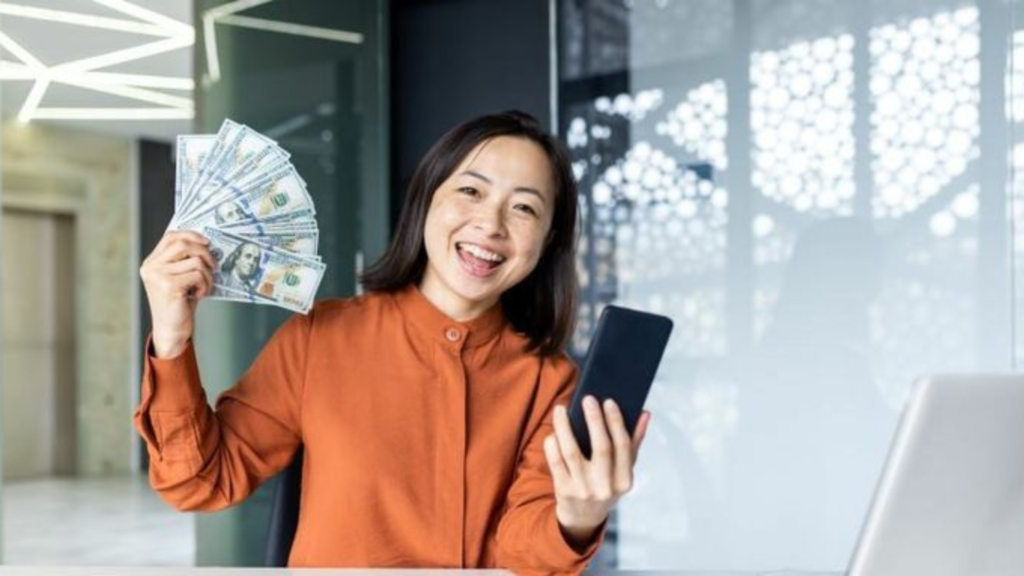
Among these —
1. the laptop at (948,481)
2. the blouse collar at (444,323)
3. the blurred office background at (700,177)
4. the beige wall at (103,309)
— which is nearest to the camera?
the laptop at (948,481)

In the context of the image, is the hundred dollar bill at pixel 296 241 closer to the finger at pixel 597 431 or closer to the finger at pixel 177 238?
the finger at pixel 177 238

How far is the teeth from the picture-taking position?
1571 mm

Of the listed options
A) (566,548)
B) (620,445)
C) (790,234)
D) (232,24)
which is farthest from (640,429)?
(232,24)

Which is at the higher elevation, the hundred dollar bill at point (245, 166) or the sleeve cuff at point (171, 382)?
the hundred dollar bill at point (245, 166)

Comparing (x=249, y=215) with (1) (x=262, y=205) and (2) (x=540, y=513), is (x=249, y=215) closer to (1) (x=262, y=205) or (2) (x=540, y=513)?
(1) (x=262, y=205)

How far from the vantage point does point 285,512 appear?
1630 millimetres

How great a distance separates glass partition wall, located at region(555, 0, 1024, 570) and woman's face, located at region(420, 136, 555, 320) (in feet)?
6.75

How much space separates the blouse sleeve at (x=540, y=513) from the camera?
4.17 feet

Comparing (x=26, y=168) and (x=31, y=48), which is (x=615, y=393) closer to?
(x=31, y=48)

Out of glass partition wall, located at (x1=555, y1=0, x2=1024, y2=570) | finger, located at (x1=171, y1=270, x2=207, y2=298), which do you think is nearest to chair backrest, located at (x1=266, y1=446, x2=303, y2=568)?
finger, located at (x1=171, y1=270, x2=207, y2=298)

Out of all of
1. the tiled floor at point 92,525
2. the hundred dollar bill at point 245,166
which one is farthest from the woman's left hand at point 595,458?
the tiled floor at point 92,525

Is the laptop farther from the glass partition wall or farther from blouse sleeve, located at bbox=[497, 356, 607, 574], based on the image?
the glass partition wall

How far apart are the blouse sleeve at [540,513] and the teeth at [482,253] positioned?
218mm

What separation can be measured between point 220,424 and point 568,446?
2.13ft
